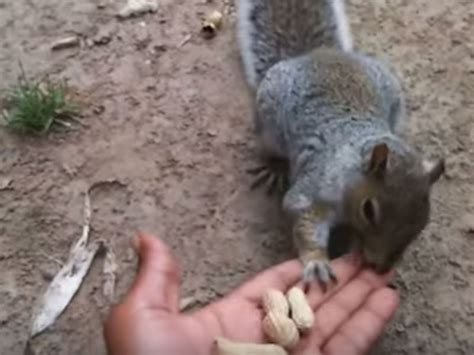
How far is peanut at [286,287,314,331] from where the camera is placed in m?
1.70

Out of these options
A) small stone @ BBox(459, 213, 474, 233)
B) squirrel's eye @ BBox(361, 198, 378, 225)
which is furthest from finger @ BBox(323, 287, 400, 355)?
small stone @ BBox(459, 213, 474, 233)

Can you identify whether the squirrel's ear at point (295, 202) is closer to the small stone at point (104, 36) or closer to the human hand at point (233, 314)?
the human hand at point (233, 314)

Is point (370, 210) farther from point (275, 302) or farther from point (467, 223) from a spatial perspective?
point (467, 223)

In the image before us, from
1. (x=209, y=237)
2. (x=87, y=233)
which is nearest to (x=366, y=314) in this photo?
(x=209, y=237)

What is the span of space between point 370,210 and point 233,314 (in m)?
0.30

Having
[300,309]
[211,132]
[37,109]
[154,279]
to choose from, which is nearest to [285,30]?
[211,132]

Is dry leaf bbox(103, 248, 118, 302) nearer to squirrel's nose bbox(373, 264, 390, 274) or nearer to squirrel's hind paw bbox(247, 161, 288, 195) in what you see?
squirrel's hind paw bbox(247, 161, 288, 195)

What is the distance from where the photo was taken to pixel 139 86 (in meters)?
2.39

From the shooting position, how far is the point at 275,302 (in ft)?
5.65

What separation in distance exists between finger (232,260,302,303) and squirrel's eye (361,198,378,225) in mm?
146

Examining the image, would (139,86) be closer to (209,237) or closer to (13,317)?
(209,237)

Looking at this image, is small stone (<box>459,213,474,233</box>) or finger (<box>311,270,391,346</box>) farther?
small stone (<box>459,213,474,233</box>)

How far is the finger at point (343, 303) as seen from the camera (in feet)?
5.67

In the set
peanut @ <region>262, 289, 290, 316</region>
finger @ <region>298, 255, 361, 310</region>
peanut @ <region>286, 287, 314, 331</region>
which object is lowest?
finger @ <region>298, 255, 361, 310</region>
